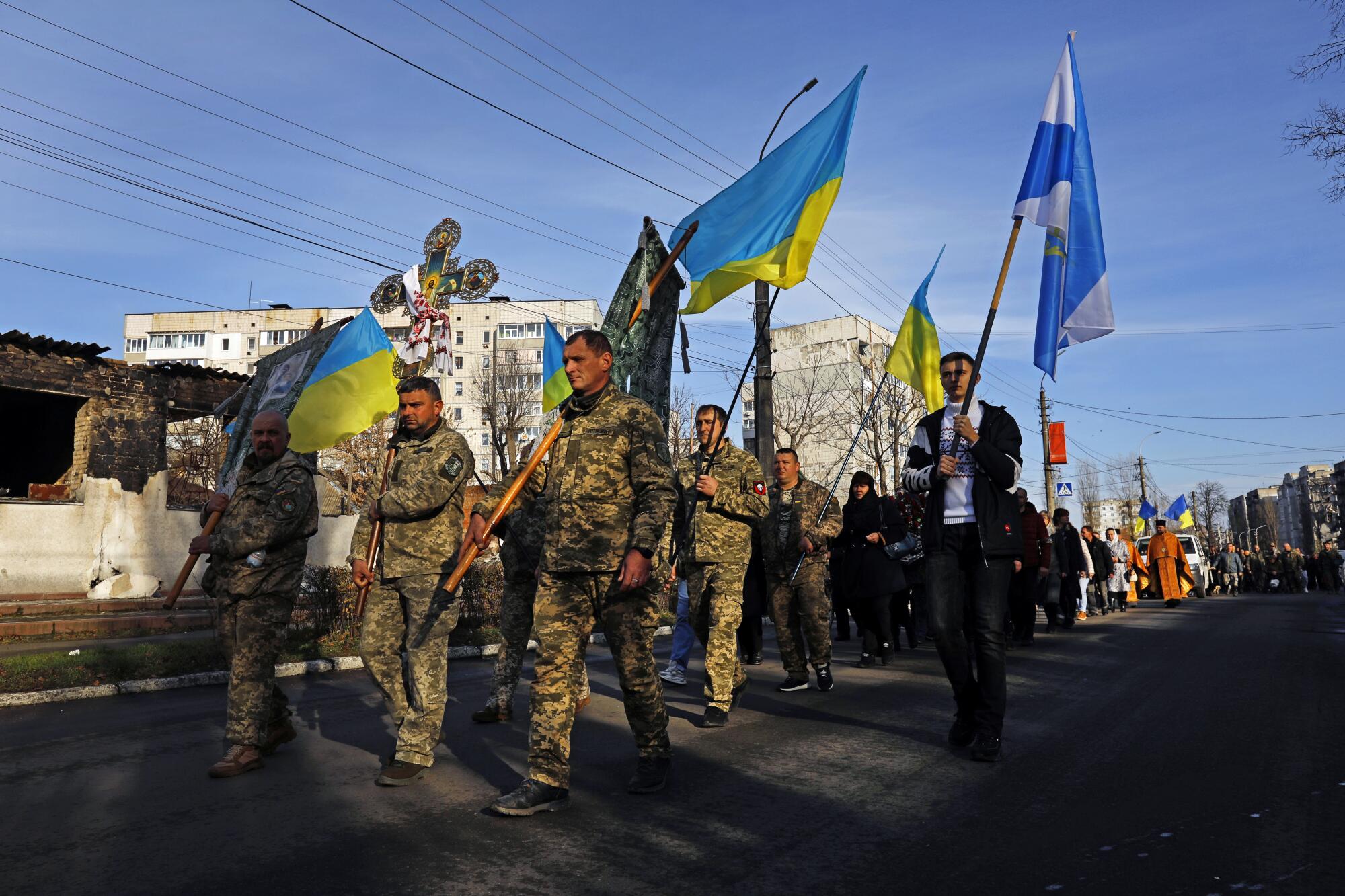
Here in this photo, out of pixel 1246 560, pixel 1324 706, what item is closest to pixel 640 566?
pixel 1324 706

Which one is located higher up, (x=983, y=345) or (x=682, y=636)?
(x=983, y=345)

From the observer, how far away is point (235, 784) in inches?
192

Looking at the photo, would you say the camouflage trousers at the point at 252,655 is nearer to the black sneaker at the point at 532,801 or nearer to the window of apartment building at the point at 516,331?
the black sneaker at the point at 532,801

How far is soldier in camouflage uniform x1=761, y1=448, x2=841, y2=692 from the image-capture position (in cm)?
799

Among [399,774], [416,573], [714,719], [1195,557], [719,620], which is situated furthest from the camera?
[1195,557]

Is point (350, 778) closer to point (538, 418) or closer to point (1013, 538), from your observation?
point (1013, 538)

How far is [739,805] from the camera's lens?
4.29m

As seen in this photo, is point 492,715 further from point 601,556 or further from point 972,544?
point 972,544

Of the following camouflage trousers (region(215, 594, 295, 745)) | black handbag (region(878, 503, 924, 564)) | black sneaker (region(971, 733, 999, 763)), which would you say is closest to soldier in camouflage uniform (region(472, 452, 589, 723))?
camouflage trousers (region(215, 594, 295, 745))

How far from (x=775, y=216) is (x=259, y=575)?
4618mm

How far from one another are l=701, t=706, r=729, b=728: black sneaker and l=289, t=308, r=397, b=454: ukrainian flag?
13.3ft

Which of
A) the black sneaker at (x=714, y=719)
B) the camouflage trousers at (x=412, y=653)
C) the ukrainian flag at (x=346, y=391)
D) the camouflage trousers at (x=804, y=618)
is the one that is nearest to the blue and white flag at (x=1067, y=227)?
the camouflage trousers at (x=804, y=618)

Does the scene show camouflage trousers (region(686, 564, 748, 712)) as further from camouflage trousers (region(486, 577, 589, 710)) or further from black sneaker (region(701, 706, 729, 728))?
camouflage trousers (region(486, 577, 589, 710))

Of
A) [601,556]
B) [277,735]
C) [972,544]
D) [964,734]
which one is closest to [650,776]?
[601,556]
